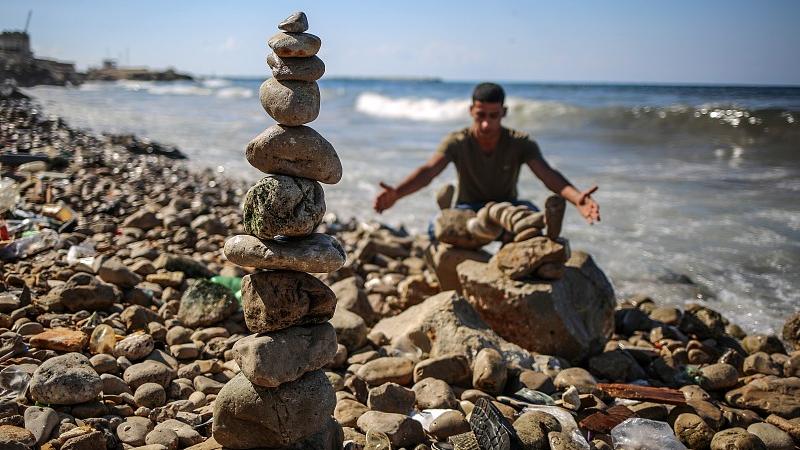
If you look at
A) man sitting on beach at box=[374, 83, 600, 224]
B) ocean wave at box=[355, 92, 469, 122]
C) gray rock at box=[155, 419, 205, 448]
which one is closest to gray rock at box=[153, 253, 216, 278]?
man sitting on beach at box=[374, 83, 600, 224]

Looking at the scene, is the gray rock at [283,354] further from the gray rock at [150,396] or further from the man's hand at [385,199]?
the man's hand at [385,199]

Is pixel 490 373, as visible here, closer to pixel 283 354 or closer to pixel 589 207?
pixel 283 354

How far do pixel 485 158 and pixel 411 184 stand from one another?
91cm

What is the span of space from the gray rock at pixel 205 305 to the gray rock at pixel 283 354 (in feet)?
6.19

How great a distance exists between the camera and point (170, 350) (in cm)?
428

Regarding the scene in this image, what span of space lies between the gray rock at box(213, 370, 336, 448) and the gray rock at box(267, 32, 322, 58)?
1610 mm

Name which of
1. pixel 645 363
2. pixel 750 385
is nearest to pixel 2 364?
pixel 645 363

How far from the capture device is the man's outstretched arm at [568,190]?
5.12 m

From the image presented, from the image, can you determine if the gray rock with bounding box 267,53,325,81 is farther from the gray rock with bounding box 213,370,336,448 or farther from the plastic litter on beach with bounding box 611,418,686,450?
the plastic litter on beach with bounding box 611,418,686,450

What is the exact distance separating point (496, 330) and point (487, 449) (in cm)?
197

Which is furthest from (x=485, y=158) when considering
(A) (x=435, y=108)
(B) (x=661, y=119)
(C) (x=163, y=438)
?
(A) (x=435, y=108)

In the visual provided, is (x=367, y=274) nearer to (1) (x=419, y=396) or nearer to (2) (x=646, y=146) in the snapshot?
(1) (x=419, y=396)

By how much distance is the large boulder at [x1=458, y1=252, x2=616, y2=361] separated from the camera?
4.81 metres

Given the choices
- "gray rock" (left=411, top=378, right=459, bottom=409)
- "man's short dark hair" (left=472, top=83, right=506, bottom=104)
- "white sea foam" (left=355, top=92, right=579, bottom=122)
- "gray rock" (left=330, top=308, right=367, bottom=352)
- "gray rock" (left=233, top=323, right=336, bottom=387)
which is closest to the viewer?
"gray rock" (left=233, top=323, right=336, bottom=387)
